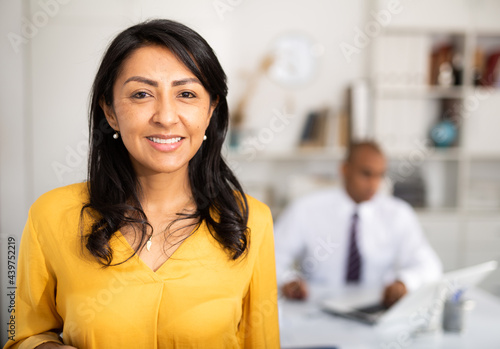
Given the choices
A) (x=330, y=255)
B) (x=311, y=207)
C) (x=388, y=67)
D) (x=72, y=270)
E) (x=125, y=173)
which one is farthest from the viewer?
(x=388, y=67)

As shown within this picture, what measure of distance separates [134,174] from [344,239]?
1.82 metres

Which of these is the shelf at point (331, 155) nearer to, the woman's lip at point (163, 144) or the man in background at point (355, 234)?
the man in background at point (355, 234)

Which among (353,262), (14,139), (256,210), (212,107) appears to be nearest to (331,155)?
(353,262)

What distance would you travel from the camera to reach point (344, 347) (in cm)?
157

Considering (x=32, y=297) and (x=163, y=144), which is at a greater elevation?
(x=163, y=144)

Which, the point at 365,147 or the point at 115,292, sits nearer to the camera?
the point at 115,292

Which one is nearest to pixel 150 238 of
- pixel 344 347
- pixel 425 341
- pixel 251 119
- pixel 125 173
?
pixel 125 173

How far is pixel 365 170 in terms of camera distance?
8.87ft

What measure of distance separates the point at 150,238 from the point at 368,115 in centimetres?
289

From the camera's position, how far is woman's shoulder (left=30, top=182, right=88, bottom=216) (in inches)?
39.7

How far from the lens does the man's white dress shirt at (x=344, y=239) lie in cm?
258

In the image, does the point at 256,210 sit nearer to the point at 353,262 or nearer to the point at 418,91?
the point at 353,262

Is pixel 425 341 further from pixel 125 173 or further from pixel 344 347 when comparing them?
pixel 125 173

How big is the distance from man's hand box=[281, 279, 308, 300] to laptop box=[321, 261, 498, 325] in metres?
0.10
